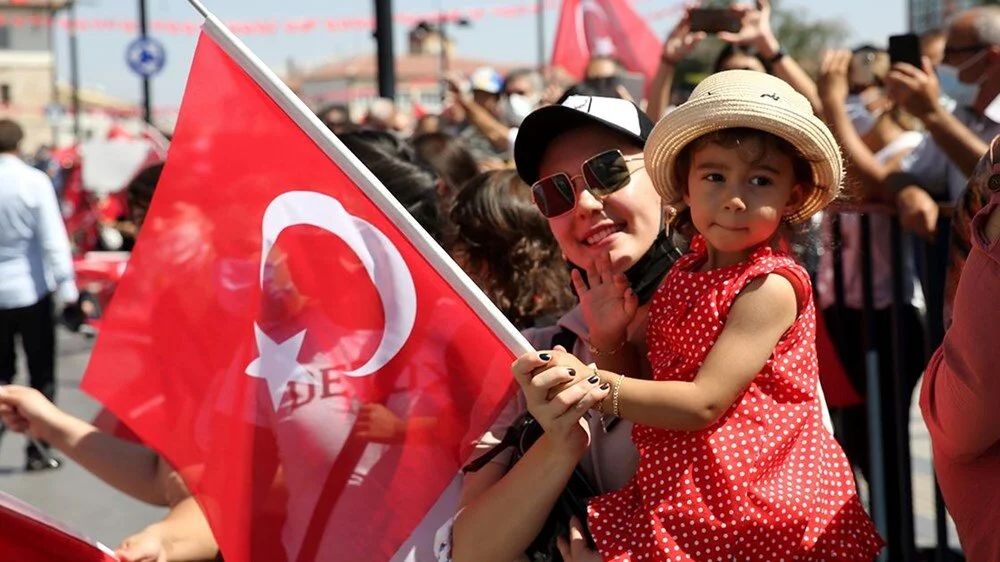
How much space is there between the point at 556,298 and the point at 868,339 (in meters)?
1.88

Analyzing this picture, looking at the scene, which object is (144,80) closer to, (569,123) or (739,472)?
(569,123)

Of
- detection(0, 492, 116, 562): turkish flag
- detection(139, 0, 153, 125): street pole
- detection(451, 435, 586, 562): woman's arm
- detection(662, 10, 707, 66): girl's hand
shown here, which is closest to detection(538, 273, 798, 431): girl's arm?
detection(451, 435, 586, 562): woman's arm

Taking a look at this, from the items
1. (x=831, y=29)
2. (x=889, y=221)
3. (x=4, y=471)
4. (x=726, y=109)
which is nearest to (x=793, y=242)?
(x=726, y=109)

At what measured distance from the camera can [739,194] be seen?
2.33 meters

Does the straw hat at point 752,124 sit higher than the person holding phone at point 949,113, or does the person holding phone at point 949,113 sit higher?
the straw hat at point 752,124

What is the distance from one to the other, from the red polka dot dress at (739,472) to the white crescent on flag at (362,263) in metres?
0.46

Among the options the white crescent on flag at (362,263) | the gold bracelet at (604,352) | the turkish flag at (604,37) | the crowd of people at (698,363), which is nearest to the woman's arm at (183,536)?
the crowd of people at (698,363)

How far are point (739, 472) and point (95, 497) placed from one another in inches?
247

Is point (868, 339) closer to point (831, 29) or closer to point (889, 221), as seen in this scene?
point (889, 221)

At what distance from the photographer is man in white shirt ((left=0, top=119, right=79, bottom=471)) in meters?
Answer: 9.45

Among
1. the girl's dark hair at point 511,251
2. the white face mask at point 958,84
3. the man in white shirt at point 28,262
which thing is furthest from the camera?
the man in white shirt at point 28,262

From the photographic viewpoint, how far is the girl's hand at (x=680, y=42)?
5.45m

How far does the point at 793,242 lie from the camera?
250cm

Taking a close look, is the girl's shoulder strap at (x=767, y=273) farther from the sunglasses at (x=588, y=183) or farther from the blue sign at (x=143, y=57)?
the blue sign at (x=143, y=57)
